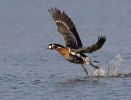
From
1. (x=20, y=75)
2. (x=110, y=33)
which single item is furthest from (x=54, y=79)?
(x=110, y=33)

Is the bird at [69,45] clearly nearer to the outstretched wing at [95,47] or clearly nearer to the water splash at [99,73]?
the outstretched wing at [95,47]

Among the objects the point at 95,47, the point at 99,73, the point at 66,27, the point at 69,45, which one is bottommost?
the point at 99,73

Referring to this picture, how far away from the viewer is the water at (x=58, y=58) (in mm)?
12586

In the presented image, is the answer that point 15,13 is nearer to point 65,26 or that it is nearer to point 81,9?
point 81,9

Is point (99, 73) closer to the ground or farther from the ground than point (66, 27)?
closer to the ground

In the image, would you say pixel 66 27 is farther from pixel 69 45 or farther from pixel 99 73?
pixel 99 73

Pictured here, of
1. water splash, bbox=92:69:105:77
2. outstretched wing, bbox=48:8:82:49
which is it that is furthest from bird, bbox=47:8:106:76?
water splash, bbox=92:69:105:77

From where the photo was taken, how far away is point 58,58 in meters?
18.4

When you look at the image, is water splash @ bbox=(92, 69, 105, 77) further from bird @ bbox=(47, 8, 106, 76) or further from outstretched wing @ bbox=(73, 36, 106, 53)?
outstretched wing @ bbox=(73, 36, 106, 53)

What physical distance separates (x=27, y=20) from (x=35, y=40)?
27.2 ft

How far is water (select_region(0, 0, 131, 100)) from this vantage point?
496 inches

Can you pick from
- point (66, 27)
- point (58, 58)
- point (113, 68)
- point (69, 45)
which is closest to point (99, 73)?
point (113, 68)

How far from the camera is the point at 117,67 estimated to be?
15375 mm

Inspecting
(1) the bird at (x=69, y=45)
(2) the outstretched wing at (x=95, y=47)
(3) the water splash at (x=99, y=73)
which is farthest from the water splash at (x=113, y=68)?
(2) the outstretched wing at (x=95, y=47)
